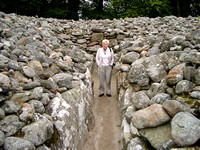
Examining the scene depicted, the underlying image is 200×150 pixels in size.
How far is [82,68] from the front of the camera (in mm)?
5777

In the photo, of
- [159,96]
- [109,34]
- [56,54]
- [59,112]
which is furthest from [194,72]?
[109,34]

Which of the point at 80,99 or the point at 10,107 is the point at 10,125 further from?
the point at 80,99

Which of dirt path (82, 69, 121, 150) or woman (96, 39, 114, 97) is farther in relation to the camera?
woman (96, 39, 114, 97)

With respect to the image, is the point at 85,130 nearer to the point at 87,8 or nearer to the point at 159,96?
the point at 159,96

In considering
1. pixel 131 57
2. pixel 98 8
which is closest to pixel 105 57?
pixel 131 57

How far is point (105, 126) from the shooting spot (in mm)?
4848

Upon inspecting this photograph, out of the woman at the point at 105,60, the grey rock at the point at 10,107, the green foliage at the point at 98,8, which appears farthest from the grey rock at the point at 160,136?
the green foliage at the point at 98,8

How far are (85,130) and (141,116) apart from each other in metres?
1.64

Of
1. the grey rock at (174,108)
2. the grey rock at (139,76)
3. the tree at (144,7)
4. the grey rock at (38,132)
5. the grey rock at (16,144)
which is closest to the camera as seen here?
the grey rock at (16,144)

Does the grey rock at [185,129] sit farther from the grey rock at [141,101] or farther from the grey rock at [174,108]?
the grey rock at [141,101]

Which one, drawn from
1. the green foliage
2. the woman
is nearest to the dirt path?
the woman

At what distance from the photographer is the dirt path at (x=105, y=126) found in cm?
412

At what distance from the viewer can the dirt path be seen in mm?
4116

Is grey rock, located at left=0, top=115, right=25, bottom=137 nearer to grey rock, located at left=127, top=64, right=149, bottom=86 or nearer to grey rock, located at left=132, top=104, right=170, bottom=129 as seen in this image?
grey rock, located at left=132, top=104, right=170, bottom=129
